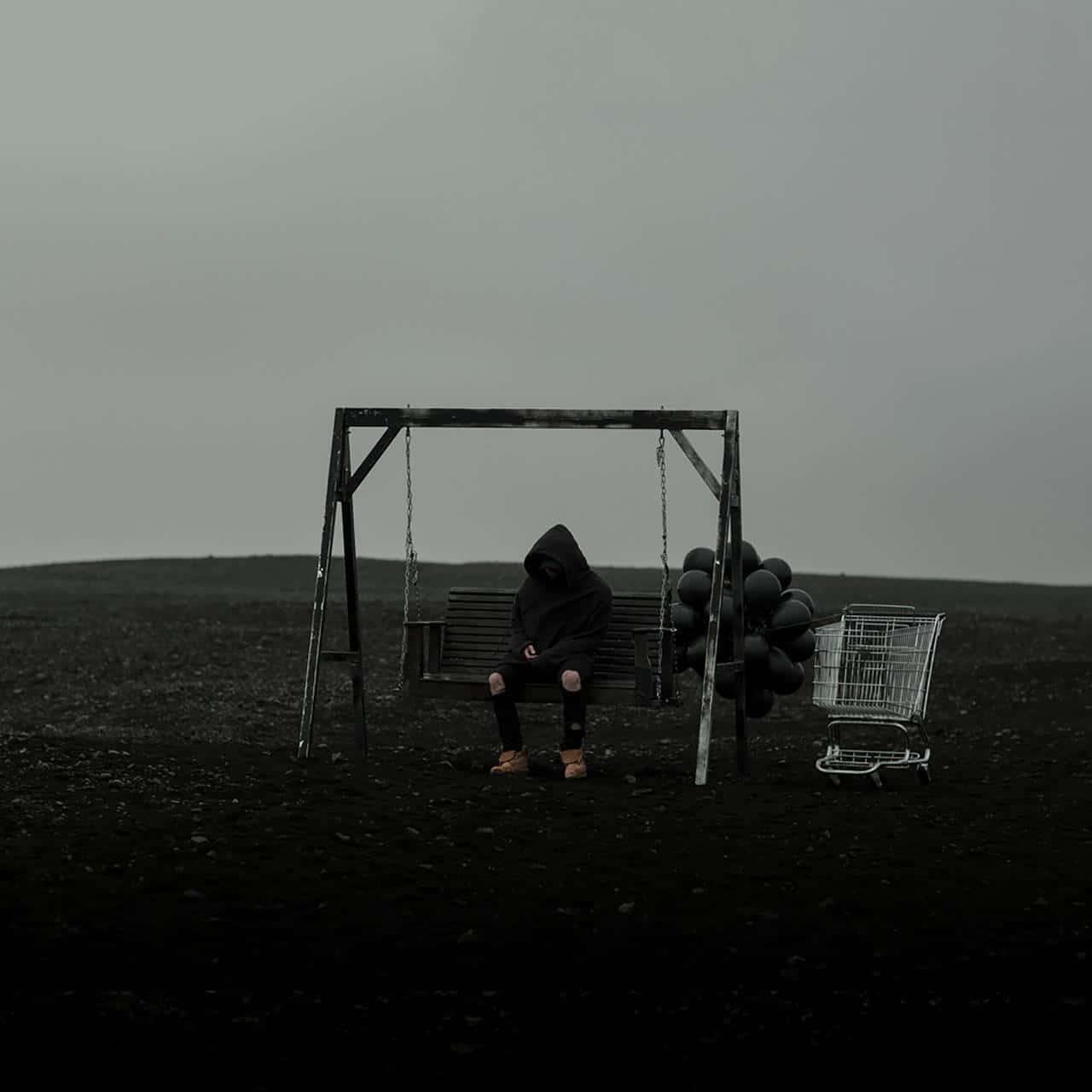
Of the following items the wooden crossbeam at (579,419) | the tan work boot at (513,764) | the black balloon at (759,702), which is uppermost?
the wooden crossbeam at (579,419)

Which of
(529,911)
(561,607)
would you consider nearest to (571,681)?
(561,607)

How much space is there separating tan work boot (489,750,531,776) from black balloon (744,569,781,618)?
3.24 meters

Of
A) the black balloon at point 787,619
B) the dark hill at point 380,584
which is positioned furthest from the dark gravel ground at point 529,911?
the dark hill at point 380,584

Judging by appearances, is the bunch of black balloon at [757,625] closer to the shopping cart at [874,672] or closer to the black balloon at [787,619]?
the black balloon at [787,619]

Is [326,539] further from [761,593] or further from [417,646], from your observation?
[761,593]

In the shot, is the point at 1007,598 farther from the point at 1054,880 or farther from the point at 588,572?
the point at 1054,880

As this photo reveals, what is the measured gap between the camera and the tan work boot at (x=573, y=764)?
48.3ft

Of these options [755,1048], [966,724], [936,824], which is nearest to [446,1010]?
[755,1048]

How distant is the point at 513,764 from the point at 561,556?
1.69 meters

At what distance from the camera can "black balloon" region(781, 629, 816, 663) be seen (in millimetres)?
17531

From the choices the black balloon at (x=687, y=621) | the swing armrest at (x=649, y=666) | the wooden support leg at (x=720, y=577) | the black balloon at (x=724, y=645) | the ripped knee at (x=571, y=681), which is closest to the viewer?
the wooden support leg at (x=720, y=577)

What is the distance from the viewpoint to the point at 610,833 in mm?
11734

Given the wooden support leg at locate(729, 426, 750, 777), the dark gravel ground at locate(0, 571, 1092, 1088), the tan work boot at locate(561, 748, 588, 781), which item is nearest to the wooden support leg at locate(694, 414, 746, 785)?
the wooden support leg at locate(729, 426, 750, 777)

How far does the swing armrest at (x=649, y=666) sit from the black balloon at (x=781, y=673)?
10.2ft
